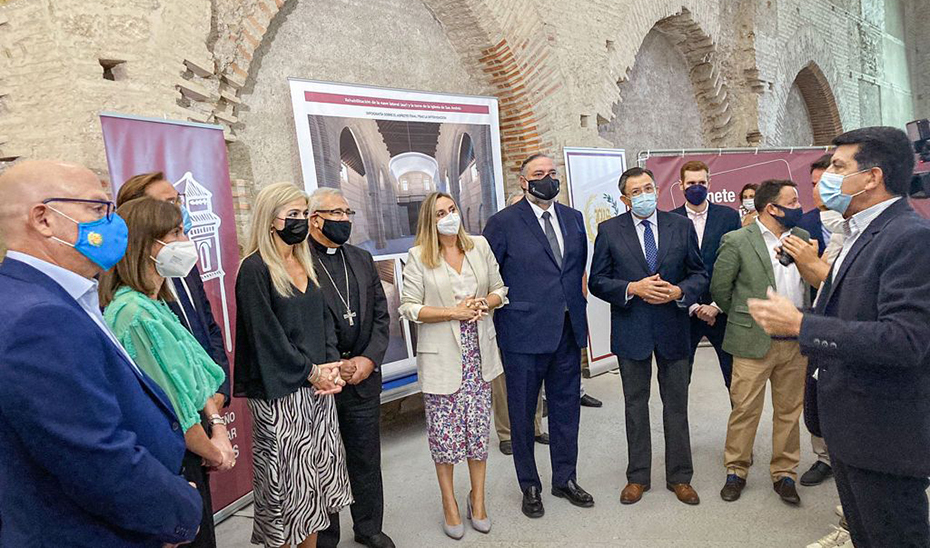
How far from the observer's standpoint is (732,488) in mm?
3283

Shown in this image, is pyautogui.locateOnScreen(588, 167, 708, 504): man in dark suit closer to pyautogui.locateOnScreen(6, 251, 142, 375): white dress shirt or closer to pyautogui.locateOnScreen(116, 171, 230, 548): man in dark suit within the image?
pyautogui.locateOnScreen(116, 171, 230, 548): man in dark suit

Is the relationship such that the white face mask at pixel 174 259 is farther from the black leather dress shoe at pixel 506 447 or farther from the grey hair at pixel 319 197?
the black leather dress shoe at pixel 506 447

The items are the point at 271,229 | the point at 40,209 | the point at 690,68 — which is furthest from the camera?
the point at 690,68

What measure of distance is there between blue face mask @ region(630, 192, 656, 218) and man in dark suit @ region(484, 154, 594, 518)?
34 cm

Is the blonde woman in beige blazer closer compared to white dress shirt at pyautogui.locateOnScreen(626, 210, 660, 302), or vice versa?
the blonde woman in beige blazer

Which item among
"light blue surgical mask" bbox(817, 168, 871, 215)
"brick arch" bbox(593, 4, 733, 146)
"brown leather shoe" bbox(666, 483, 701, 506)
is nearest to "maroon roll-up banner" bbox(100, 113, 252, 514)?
"brown leather shoe" bbox(666, 483, 701, 506)

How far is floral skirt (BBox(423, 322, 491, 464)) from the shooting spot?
9.91ft

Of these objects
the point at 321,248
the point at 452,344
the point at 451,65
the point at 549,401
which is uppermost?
the point at 451,65

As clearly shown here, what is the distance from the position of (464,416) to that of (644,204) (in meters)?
1.47

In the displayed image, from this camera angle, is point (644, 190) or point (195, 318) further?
point (644, 190)

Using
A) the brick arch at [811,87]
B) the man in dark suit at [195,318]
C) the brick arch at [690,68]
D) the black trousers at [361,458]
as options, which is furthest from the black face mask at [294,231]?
the brick arch at [811,87]

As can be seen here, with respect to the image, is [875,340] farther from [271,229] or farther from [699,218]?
[699,218]

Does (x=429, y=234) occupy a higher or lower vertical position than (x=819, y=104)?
lower

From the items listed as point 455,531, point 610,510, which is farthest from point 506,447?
point 455,531
